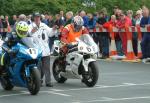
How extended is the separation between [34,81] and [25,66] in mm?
603

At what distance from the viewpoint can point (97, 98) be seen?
44.8ft

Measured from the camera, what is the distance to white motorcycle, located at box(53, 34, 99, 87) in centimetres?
1562

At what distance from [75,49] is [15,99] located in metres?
2.80

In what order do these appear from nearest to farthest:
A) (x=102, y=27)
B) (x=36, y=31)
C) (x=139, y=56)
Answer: (x=36, y=31) → (x=139, y=56) → (x=102, y=27)

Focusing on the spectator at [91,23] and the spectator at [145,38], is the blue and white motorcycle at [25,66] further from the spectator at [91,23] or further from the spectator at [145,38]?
the spectator at [91,23]

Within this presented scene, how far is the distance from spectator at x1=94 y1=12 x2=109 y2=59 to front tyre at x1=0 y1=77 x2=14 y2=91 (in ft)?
33.2

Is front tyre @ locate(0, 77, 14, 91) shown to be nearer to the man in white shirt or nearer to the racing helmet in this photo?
the man in white shirt

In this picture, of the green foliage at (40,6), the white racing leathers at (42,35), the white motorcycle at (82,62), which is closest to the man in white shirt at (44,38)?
the white racing leathers at (42,35)

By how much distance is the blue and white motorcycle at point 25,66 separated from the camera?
14.2 metres

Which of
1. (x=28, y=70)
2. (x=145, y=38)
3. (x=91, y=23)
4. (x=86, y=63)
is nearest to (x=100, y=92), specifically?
(x=86, y=63)

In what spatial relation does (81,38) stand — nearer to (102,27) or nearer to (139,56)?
(139,56)

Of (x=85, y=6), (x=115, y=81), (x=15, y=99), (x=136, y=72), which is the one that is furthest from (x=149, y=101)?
(x=85, y=6)

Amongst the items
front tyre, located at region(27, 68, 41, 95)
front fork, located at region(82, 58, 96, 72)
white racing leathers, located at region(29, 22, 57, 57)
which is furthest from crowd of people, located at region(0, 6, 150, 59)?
front tyre, located at region(27, 68, 41, 95)

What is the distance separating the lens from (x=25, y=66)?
574 inches
